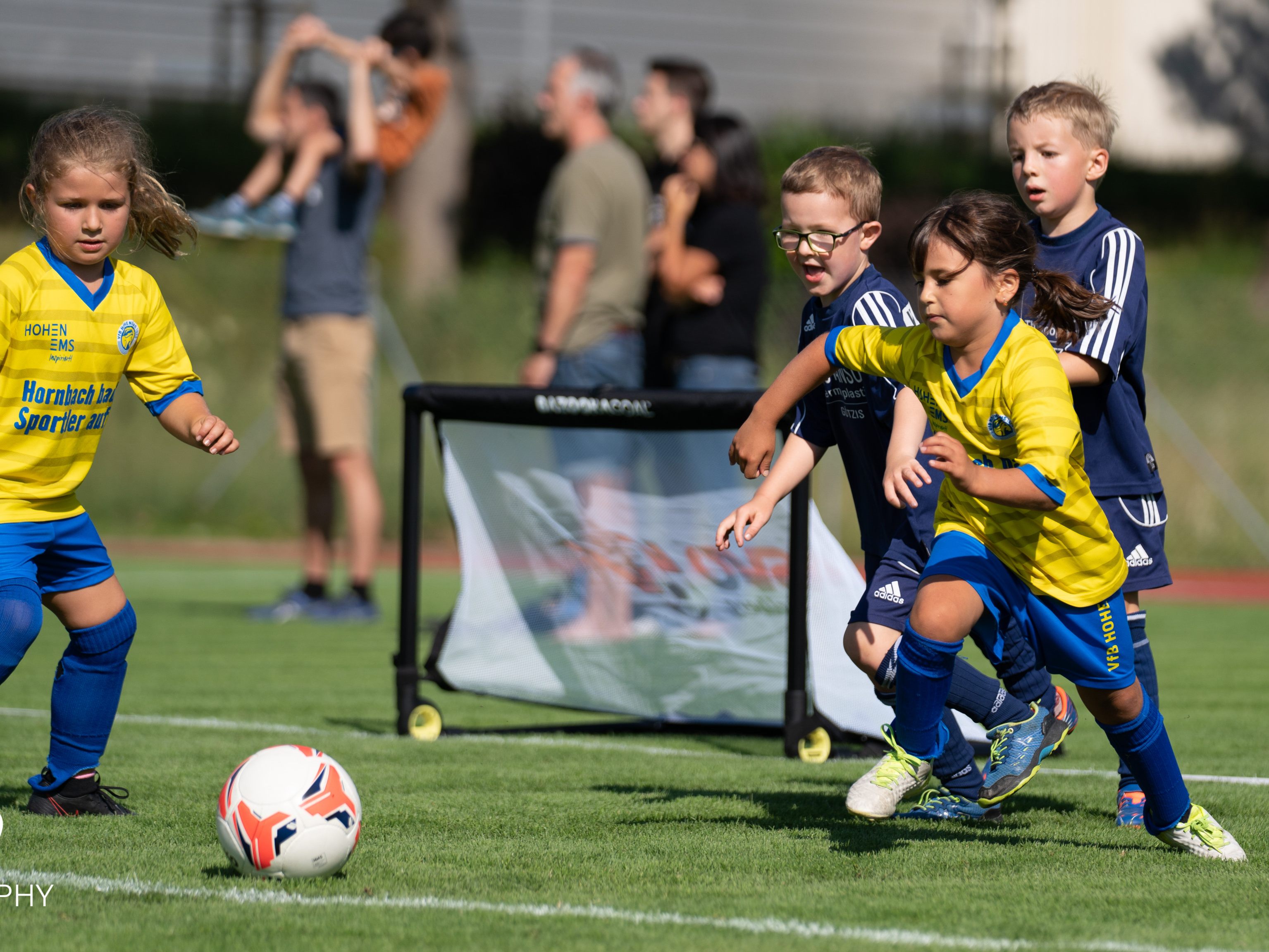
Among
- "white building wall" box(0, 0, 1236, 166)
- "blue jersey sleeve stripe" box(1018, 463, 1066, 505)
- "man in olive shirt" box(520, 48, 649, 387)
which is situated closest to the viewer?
"blue jersey sleeve stripe" box(1018, 463, 1066, 505)

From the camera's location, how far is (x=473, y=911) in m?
3.39

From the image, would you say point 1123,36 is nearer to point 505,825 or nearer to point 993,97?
point 993,97

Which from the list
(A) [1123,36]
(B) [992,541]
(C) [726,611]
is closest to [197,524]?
(C) [726,611]

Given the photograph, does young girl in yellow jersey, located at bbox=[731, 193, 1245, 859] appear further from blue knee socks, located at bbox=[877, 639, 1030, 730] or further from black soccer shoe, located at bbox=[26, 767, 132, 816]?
black soccer shoe, located at bbox=[26, 767, 132, 816]

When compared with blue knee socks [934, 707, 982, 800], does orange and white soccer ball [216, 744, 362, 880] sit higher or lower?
higher

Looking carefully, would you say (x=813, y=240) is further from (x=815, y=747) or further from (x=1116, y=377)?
(x=815, y=747)

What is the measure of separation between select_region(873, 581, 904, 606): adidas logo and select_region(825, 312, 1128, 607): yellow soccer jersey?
496 mm

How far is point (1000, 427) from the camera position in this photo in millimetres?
3828

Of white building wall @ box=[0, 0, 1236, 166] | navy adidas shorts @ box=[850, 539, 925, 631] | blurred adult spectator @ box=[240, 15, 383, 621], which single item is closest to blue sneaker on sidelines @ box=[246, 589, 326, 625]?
blurred adult spectator @ box=[240, 15, 383, 621]

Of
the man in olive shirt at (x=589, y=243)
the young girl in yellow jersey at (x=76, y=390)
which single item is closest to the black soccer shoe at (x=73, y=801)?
the young girl in yellow jersey at (x=76, y=390)

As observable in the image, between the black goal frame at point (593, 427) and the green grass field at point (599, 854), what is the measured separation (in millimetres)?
167

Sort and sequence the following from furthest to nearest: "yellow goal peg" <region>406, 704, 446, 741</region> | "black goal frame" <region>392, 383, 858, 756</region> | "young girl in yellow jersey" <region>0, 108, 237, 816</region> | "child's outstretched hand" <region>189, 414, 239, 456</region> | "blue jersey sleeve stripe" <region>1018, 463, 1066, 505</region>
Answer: "yellow goal peg" <region>406, 704, 446, 741</region> → "black goal frame" <region>392, 383, 858, 756</region> → "child's outstretched hand" <region>189, 414, 239, 456</region> → "young girl in yellow jersey" <region>0, 108, 237, 816</region> → "blue jersey sleeve stripe" <region>1018, 463, 1066, 505</region>

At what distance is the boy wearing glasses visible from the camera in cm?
443

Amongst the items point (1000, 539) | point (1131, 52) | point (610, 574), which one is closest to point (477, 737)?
point (610, 574)
